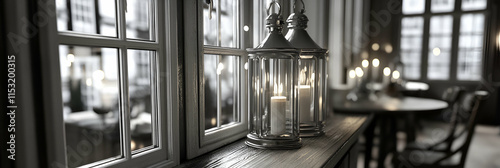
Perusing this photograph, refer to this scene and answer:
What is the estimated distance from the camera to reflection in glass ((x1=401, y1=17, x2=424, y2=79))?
6.66 m

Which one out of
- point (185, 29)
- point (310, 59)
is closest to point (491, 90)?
point (310, 59)

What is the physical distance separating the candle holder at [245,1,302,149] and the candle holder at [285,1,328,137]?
144mm

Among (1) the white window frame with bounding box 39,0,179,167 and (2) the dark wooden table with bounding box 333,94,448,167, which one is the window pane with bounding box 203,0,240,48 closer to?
(1) the white window frame with bounding box 39,0,179,167

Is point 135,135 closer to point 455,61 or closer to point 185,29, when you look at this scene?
point 185,29

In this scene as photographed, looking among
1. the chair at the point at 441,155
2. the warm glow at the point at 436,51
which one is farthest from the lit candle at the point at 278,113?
the warm glow at the point at 436,51

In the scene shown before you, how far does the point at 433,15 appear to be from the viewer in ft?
21.3

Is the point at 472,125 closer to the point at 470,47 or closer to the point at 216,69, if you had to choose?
the point at 216,69

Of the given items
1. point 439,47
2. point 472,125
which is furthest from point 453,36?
point 472,125

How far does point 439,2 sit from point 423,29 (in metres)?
0.61

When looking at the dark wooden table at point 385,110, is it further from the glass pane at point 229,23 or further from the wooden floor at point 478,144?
Answer: the glass pane at point 229,23

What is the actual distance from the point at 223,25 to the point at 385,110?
184cm

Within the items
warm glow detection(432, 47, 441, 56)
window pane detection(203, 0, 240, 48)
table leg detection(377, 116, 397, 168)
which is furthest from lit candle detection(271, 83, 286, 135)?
warm glow detection(432, 47, 441, 56)

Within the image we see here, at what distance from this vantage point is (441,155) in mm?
2318

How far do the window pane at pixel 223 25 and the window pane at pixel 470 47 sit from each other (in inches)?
260
